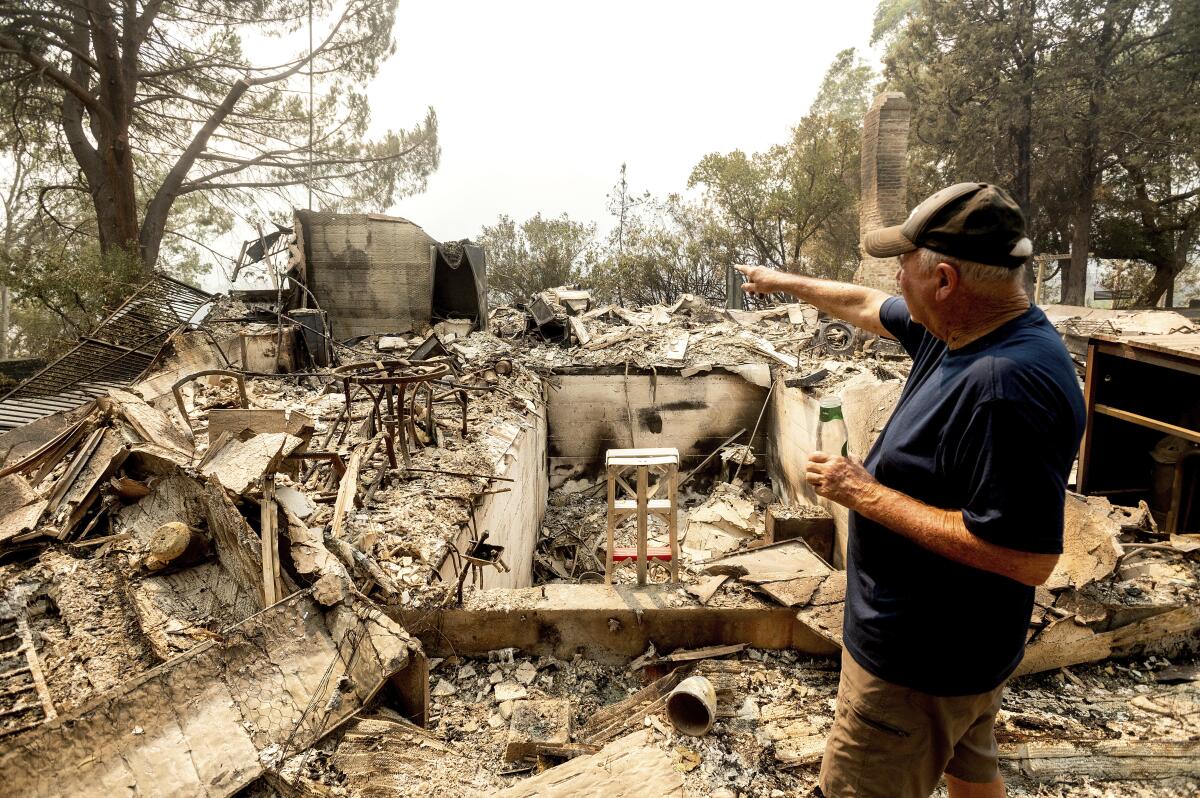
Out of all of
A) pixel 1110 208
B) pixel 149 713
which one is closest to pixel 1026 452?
pixel 149 713

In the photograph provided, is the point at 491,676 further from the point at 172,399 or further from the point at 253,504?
the point at 172,399

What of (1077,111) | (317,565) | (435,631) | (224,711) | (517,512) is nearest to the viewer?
(224,711)

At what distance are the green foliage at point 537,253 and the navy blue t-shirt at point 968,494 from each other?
20.3 meters

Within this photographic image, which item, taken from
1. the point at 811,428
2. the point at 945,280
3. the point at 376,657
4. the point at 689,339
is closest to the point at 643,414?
the point at 689,339

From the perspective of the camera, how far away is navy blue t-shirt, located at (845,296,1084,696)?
1.19m

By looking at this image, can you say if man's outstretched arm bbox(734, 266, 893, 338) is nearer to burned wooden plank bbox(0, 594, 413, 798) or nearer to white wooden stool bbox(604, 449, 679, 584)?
white wooden stool bbox(604, 449, 679, 584)

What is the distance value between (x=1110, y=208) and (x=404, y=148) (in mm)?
19682

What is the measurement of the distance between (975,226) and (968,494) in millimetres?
590

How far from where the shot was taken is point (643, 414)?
10062mm

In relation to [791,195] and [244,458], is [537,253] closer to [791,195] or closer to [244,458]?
[791,195]

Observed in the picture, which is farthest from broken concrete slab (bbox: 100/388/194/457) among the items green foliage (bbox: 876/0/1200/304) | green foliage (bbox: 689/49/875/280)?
green foliage (bbox: 876/0/1200/304)

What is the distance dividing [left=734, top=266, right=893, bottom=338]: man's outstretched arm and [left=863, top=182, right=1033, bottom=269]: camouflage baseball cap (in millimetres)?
605

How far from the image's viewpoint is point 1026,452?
1.19m

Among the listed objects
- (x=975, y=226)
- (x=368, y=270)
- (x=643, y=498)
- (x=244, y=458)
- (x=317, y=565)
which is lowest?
(x=317, y=565)
